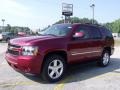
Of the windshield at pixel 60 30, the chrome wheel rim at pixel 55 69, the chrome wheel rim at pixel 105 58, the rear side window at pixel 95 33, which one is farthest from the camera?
the chrome wheel rim at pixel 105 58

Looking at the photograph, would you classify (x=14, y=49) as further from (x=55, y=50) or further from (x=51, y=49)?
(x=55, y=50)

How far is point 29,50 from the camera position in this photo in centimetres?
645

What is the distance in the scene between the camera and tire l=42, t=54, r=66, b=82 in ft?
22.2

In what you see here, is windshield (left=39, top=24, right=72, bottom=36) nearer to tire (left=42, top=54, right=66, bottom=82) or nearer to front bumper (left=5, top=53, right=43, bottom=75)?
tire (left=42, top=54, right=66, bottom=82)

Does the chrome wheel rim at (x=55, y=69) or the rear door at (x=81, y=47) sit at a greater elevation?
the rear door at (x=81, y=47)

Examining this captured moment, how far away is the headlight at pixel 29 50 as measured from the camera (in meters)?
6.41

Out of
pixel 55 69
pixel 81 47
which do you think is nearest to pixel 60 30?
pixel 81 47

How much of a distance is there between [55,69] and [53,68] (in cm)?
10

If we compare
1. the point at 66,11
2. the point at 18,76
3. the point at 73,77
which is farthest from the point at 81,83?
the point at 66,11

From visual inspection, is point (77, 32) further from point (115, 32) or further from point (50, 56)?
point (115, 32)

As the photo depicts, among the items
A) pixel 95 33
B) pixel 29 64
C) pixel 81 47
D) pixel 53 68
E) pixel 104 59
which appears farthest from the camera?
pixel 104 59

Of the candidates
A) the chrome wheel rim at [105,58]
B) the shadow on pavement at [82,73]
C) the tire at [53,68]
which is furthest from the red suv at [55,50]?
the chrome wheel rim at [105,58]

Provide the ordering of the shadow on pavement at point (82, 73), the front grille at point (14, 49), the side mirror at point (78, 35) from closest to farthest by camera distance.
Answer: the front grille at point (14, 49) < the shadow on pavement at point (82, 73) < the side mirror at point (78, 35)

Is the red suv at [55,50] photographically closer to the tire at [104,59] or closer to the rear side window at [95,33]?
the rear side window at [95,33]
